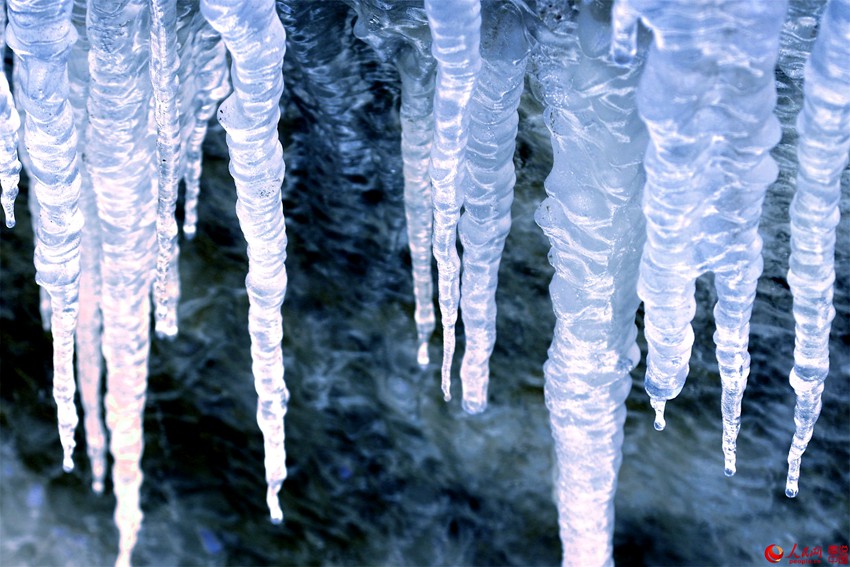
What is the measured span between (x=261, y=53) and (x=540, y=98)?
37cm

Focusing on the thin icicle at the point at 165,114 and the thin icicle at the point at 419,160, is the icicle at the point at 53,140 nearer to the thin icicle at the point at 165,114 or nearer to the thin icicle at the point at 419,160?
the thin icicle at the point at 165,114

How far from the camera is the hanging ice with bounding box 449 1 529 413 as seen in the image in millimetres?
1147

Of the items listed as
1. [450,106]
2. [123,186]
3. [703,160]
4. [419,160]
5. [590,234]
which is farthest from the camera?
[419,160]

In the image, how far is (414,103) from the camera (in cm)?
135

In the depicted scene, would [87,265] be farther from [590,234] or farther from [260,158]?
[590,234]

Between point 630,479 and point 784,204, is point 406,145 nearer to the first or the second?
point 784,204

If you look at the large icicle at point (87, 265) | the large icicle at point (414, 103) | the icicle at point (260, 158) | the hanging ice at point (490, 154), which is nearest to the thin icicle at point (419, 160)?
the large icicle at point (414, 103)

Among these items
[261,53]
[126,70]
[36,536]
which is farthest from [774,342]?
[36,536]

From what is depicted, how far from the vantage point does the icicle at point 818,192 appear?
0.92 meters

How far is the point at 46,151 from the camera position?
1141mm

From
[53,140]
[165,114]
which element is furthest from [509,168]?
[53,140]

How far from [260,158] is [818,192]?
584 millimetres

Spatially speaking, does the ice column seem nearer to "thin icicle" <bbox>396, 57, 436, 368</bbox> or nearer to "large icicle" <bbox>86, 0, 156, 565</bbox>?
"thin icicle" <bbox>396, 57, 436, 368</bbox>

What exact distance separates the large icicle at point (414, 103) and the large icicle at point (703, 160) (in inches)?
16.2
